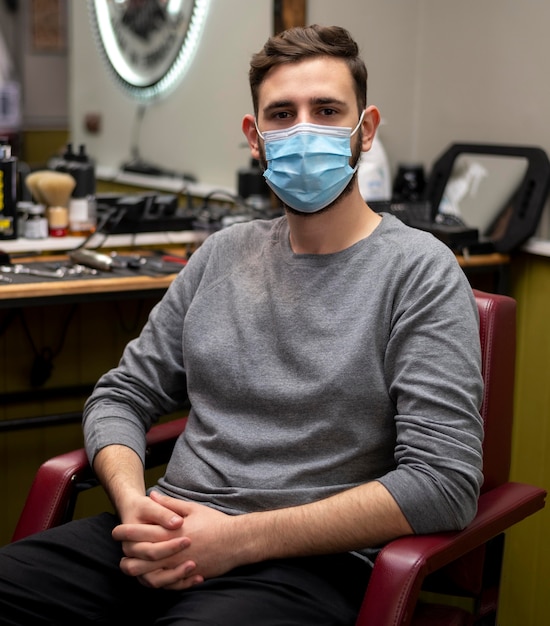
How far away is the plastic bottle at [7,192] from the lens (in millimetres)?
2479

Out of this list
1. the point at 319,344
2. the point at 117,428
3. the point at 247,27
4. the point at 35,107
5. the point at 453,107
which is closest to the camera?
the point at 319,344

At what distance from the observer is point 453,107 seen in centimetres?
285

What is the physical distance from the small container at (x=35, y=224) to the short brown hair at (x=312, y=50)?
3.55ft

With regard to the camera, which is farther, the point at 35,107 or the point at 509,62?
the point at 35,107

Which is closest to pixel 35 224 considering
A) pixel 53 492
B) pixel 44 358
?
pixel 44 358

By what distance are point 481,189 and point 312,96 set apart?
1.19 m

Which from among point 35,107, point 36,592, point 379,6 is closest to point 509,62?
point 379,6

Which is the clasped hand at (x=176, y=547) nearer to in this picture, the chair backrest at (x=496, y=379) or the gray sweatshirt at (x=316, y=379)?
the gray sweatshirt at (x=316, y=379)

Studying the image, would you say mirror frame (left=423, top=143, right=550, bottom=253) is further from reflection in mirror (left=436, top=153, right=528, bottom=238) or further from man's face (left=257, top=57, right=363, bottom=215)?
man's face (left=257, top=57, right=363, bottom=215)

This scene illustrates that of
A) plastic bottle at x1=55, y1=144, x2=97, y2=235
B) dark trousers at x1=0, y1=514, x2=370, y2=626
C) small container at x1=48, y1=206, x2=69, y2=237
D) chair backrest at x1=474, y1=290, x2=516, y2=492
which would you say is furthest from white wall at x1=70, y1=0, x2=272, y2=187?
dark trousers at x1=0, y1=514, x2=370, y2=626

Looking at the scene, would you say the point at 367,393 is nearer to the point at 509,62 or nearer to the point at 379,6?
the point at 509,62

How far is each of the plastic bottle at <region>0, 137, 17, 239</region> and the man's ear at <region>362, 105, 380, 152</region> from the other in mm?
1134

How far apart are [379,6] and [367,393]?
174cm

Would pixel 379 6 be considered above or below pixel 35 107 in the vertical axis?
above
